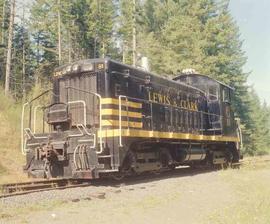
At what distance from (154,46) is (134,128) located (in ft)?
88.0

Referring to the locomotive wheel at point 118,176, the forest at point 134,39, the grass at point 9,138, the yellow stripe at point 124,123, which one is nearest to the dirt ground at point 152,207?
the locomotive wheel at point 118,176

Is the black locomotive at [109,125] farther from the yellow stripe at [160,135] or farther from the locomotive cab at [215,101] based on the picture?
the locomotive cab at [215,101]

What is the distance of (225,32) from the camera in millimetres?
37406

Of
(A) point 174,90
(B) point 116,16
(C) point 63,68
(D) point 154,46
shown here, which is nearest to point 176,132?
(A) point 174,90

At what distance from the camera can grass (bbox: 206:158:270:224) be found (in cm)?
642

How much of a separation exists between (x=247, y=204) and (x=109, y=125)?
4.28 metres

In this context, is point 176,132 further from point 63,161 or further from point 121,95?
point 63,161

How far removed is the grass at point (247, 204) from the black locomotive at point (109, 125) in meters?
2.47

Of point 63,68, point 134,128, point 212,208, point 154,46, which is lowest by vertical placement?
point 212,208

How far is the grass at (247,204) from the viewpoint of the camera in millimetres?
6418

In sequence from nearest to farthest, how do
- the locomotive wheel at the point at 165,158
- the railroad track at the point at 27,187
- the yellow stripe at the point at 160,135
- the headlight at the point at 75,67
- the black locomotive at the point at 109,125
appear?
the railroad track at the point at 27,187 < the black locomotive at the point at 109,125 < the yellow stripe at the point at 160,135 < the headlight at the point at 75,67 < the locomotive wheel at the point at 165,158

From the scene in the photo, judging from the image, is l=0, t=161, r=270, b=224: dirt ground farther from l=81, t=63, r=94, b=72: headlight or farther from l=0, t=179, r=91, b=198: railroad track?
l=81, t=63, r=94, b=72: headlight

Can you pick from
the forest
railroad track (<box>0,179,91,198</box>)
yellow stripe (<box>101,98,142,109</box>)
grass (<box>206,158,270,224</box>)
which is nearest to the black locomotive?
yellow stripe (<box>101,98,142,109</box>)

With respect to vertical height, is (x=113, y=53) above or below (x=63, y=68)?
above
